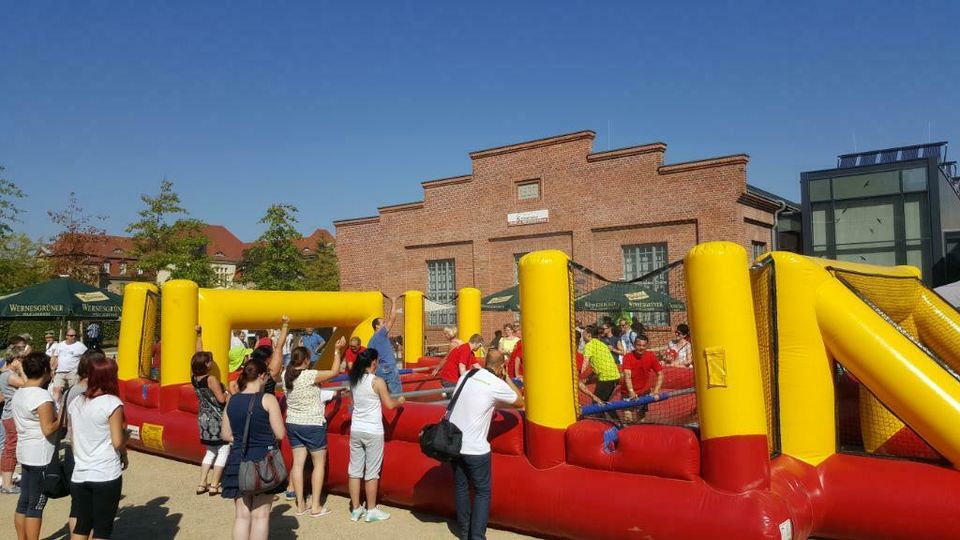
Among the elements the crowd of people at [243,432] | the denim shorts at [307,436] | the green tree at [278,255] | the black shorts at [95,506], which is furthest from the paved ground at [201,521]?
the green tree at [278,255]

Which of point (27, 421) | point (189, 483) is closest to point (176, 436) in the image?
point (189, 483)

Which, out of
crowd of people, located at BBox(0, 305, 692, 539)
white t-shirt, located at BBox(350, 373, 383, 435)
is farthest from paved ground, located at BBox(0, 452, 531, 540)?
white t-shirt, located at BBox(350, 373, 383, 435)

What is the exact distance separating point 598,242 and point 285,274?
51.9 feet

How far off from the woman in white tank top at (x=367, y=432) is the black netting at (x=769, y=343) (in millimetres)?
3053

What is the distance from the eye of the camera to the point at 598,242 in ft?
63.7

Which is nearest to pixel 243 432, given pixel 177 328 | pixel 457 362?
pixel 177 328

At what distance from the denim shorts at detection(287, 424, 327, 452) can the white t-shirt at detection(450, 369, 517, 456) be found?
1676 mm

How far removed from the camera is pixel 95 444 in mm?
4352

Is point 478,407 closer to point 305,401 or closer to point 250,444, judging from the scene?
point 250,444

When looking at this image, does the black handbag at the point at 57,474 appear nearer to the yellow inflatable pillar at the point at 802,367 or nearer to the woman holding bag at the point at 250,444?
the woman holding bag at the point at 250,444

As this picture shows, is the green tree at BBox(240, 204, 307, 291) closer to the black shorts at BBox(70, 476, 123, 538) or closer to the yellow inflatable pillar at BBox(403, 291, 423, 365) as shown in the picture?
the yellow inflatable pillar at BBox(403, 291, 423, 365)

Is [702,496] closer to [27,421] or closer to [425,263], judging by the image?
[27,421]

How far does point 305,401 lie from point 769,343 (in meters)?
4.07

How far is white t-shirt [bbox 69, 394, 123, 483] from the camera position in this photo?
435 centimetres
